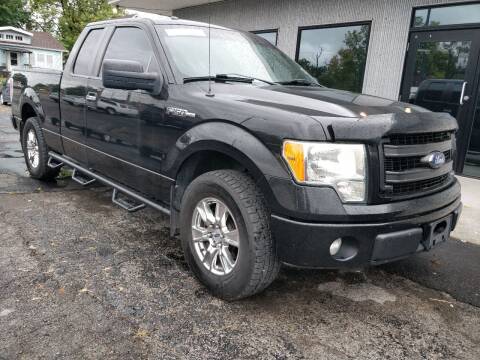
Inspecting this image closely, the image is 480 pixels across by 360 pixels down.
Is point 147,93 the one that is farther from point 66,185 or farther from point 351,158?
point 66,185

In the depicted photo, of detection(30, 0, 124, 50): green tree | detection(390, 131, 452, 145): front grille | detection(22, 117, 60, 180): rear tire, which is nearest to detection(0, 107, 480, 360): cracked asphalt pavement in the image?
detection(390, 131, 452, 145): front grille

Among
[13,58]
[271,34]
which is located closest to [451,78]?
[271,34]

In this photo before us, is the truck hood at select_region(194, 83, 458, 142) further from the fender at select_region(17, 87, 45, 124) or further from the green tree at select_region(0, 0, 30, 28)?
the green tree at select_region(0, 0, 30, 28)

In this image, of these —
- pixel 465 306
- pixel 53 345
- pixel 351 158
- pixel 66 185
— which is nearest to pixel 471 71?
pixel 465 306

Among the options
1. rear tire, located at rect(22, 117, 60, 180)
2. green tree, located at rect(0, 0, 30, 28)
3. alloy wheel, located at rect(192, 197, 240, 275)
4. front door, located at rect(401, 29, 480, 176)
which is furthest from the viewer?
green tree, located at rect(0, 0, 30, 28)

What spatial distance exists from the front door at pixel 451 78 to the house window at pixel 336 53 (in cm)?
111

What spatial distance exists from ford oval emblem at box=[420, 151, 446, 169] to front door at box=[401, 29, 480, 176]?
4721mm

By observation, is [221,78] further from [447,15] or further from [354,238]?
[447,15]

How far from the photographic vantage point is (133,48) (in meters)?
3.77

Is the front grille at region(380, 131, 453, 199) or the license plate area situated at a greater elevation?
the front grille at region(380, 131, 453, 199)

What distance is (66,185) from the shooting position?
224 inches

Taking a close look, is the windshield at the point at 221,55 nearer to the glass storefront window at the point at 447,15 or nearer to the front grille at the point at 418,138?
the front grille at the point at 418,138

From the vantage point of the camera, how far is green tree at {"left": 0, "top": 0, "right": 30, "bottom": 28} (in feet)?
177

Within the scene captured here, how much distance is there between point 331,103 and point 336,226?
82cm
